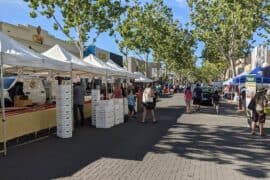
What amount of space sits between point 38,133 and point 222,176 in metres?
7.74

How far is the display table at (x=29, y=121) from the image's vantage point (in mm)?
12734

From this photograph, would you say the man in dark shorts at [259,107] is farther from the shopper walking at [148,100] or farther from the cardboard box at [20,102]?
the cardboard box at [20,102]

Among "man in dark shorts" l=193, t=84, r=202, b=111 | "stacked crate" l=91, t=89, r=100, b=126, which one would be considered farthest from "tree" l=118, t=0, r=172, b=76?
"stacked crate" l=91, t=89, r=100, b=126

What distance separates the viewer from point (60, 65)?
49.0ft

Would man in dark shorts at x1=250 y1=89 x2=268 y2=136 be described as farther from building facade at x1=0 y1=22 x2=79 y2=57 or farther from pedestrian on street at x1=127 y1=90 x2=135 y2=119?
building facade at x1=0 y1=22 x2=79 y2=57

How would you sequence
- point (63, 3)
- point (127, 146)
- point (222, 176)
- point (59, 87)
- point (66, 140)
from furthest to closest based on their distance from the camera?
point (63, 3) → point (59, 87) → point (66, 140) → point (127, 146) → point (222, 176)

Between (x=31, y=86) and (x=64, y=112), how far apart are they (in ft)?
34.4

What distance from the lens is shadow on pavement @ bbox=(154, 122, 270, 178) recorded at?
1040 cm

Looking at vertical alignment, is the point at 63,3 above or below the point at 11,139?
above

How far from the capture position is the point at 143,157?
1087 centimetres

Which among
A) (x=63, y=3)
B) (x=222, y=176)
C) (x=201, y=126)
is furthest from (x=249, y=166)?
(x=63, y=3)

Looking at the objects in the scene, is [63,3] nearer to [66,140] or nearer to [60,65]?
[60,65]

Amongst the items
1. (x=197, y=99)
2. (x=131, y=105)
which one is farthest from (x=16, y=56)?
(x=197, y=99)

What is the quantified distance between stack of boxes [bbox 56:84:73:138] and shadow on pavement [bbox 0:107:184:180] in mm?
284
